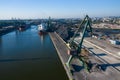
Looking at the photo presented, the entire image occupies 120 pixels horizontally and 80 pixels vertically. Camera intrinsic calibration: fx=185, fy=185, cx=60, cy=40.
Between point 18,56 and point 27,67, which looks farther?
point 18,56

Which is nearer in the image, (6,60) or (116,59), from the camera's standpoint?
(116,59)

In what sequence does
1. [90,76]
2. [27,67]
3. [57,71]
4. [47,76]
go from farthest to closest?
[27,67], [57,71], [47,76], [90,76]

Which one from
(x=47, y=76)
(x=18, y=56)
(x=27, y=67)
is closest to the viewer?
(x=47, y=76)

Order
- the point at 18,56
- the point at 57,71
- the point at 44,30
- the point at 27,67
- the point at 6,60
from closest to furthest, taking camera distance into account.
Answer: the point at 57,71, the point at 27,67, the point at 6,60, the point at 18,56, the point at 44,30

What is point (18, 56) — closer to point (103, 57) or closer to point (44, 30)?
point (103, 57)

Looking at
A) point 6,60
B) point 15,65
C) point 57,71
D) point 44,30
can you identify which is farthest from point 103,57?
point 44,30

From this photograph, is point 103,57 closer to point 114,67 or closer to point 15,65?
point 114,67

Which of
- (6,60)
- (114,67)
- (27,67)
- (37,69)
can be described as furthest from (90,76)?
(6,60)

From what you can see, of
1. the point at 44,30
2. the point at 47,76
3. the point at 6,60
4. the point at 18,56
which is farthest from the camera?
the point at 44,30
